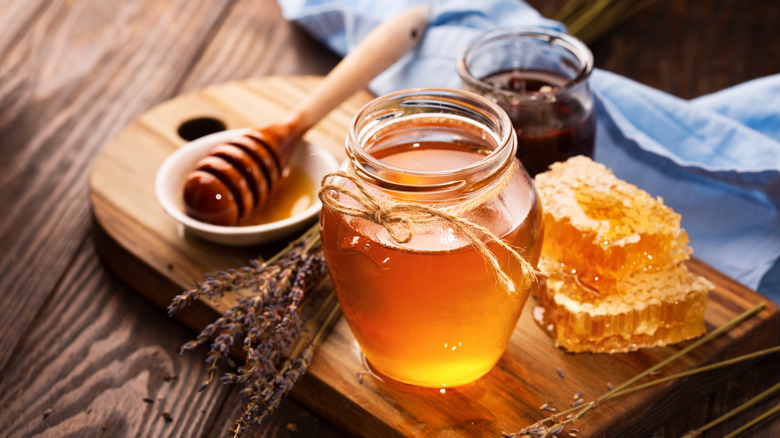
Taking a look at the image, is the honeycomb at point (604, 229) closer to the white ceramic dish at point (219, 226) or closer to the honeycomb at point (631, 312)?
the honeycomb at point (631, 312)

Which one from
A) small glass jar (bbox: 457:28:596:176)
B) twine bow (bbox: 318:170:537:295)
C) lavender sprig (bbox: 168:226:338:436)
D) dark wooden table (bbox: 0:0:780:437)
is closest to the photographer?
twine bow (bbox: 318:170:537:295)

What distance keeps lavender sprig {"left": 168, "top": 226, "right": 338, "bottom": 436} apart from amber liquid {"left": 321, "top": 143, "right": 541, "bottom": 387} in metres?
0.11

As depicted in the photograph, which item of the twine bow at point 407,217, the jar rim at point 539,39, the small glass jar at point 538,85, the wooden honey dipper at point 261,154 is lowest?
the wooden honey dipper at point 261,154

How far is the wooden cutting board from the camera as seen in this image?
3.27ft

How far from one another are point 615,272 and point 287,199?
0.57 m

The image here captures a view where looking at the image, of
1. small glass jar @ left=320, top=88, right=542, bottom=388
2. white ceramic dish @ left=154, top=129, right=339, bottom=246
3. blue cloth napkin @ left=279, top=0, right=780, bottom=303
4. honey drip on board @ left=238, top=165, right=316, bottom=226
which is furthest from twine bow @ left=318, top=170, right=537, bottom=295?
blue cloth napkin @ left=279, top=0, right=780, bottom=303

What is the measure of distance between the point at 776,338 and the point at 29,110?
141cm

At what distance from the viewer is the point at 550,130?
1206 mm

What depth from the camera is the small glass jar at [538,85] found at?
119 centimetres

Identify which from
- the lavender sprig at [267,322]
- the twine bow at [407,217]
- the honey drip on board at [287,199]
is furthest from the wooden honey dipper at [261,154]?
the twine bow at [407,217]

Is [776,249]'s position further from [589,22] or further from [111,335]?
[111,335]

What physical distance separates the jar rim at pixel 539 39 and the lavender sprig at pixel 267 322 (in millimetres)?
328

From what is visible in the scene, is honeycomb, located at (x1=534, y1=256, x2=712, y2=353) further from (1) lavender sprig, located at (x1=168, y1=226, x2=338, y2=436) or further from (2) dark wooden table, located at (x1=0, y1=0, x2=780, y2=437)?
(1) lavender sprig, located at (x1=168, y1=226, x2=338, y2=436)

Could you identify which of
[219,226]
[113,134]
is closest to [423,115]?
[219,226]
